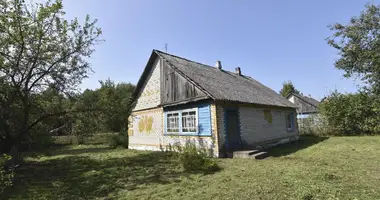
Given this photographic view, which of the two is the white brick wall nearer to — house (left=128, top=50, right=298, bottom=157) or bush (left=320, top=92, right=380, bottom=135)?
house (left=128, top=50, right=298, bottom=157)

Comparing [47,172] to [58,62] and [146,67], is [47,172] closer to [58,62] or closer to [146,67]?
[58,62]

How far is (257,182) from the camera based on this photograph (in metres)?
5.65

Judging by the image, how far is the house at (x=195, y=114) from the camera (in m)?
10.5

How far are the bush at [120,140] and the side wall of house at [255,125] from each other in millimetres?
10868

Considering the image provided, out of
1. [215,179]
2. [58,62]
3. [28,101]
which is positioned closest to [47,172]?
[28,101]

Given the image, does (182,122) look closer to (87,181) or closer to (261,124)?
(261,124)

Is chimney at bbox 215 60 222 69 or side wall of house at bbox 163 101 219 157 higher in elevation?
chimney at bbox 215 60 222 69

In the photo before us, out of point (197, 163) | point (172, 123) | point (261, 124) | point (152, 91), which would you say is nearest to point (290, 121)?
point (261, 124)

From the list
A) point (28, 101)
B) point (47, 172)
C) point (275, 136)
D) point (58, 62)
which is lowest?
point (47, 172)

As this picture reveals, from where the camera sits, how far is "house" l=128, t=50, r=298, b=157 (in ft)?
34.6

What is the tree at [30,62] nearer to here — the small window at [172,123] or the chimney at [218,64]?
the small window at [172,123]

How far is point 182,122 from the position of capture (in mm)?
12039

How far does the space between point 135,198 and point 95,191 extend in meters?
1.62

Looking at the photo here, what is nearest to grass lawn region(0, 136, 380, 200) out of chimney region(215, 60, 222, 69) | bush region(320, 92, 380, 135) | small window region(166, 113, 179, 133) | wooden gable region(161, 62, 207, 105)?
small window region(166, 113, 179, 133)
